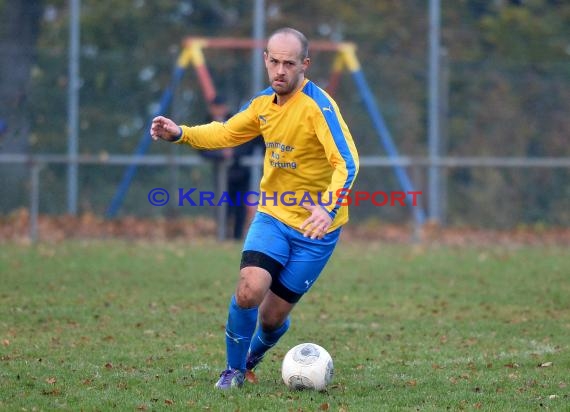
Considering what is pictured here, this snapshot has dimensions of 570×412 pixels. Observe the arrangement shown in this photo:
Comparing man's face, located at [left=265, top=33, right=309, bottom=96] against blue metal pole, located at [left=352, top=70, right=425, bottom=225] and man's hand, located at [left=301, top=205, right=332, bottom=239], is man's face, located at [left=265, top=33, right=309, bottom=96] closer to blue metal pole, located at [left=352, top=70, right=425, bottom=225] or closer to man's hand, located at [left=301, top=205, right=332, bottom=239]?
man's hand, located at [left=301, top=205, right=332, bottom=239]

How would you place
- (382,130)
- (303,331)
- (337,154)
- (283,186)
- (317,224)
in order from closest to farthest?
1. (317,224)
2. (337,154)
3. (283,186)
4. (303,331)
5. (382,130)

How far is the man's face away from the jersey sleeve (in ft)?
0.88

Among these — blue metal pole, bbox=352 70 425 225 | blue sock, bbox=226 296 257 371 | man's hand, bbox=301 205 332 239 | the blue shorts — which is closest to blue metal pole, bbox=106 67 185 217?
blue metal pole, bbox=352 70 425 225

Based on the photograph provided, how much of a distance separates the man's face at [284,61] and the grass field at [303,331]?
1808 mm

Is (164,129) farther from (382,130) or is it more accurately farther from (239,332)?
(382,130)

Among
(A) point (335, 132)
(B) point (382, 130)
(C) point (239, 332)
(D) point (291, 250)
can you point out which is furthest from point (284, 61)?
(B) point (382, 130)

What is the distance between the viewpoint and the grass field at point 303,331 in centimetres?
579

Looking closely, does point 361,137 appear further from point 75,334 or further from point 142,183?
point 75,334

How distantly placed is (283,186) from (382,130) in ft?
36.9

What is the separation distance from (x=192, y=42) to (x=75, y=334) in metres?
9.58

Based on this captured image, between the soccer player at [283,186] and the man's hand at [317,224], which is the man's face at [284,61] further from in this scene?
the man's hand at [317,224]

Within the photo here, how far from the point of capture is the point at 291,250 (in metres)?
6.16

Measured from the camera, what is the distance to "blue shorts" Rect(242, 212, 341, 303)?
6.07m

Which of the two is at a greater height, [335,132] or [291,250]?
[335,132]
